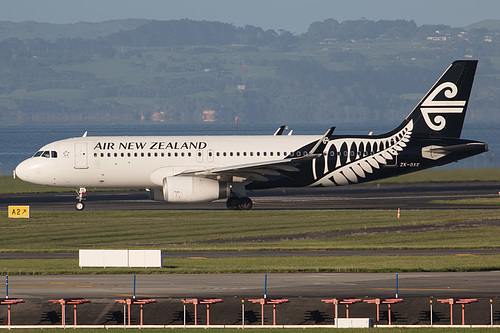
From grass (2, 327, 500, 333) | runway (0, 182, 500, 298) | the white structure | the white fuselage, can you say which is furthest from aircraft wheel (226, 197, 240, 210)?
grass (2, 327, 500, 333)

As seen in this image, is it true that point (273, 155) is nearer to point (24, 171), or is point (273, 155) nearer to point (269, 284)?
point (24, 171)

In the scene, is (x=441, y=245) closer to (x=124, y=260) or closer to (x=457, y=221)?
(x=457, y=221)

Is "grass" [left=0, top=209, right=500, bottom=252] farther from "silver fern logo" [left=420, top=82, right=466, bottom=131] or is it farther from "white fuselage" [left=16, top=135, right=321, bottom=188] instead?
"silver fern logo" [left=420, top=82, right=466, bottom=131]

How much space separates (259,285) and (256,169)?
23.5 meters

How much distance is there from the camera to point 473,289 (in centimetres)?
2812

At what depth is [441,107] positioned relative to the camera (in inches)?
2196

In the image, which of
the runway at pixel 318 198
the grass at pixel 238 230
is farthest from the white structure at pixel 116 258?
the runway at pixel 318 198

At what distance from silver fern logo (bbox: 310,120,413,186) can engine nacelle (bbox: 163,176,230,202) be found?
661 cm

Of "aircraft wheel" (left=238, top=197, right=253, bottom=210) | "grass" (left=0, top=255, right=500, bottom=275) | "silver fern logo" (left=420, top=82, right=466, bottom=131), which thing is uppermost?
"silver fern logo" (left=420, top=82, right=466, bottom=131)

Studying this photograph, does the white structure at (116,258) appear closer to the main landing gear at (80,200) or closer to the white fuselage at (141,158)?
the white fuselage at (141,158)

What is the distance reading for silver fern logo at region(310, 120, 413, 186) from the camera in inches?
2141

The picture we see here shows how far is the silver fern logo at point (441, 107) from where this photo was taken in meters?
55.6

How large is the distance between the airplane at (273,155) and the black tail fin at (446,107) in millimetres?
64

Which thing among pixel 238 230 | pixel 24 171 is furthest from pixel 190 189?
pixel 24 171
